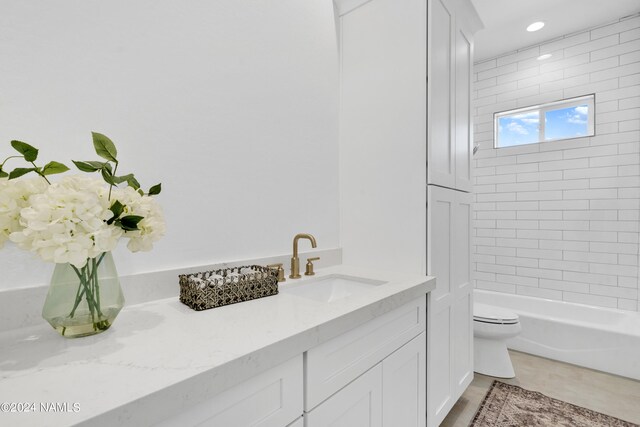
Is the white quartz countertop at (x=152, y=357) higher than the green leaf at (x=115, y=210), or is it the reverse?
the green leaf at (x=115, y=210)

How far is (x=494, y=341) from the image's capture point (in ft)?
7.68

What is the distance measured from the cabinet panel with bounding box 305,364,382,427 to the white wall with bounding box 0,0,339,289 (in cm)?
66

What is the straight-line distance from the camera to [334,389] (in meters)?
0.91

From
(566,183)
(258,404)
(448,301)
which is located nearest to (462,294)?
(448,301)

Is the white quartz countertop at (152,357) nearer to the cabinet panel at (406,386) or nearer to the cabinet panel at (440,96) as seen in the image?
the cabinet panel at (406,386)

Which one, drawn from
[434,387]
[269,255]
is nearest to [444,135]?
[269,255]

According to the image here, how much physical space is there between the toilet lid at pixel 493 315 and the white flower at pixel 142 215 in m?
2.35

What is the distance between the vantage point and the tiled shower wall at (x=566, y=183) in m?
2.64

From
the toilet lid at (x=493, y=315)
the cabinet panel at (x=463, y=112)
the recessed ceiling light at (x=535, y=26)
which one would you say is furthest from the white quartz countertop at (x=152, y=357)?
the recessed ceiling light at (x=535, y=26)

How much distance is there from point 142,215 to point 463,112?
6.16 feet

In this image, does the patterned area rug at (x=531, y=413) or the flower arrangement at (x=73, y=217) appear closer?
the flower arrangement at (x=73, y=217)

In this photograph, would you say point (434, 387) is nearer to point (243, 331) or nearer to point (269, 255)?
point (269, 255)

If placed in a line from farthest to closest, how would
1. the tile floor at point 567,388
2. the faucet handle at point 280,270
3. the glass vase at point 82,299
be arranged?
the tile floor at point 567,388 < the faucet handle at point 280,270 < the glass vase at point 82,299

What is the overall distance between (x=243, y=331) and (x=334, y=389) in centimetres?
34
